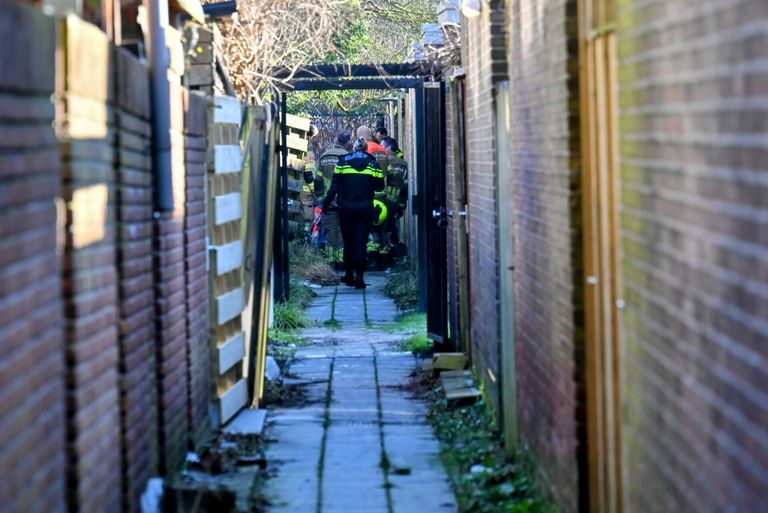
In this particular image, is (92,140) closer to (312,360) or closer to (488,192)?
(488,192)

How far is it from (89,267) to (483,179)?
15.0ft

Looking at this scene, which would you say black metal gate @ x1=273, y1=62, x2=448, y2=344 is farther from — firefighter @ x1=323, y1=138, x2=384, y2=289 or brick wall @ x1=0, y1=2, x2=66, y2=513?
brick wall @ x1=0, y1=2, x2=66, y2=513

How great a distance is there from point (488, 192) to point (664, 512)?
4666mm

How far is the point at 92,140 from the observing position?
464 centimetres

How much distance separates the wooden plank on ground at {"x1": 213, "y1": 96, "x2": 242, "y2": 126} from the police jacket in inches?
324

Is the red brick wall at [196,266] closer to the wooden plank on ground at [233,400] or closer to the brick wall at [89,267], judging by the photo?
the wooden plank on ground at [233,400]

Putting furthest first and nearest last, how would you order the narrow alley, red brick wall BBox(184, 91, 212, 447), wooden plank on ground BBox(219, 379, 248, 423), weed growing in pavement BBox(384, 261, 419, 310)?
weed growing in pavement BBox(384, 261, 419, 310) → wooden plank on ground BBox(219, 379, 248, 423) → red brick wall BBox(184, 91, 212, 447) → the narrow alley

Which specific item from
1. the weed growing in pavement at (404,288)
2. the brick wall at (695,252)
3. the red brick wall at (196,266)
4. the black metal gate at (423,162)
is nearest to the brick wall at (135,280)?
the red brick wall at (196,266)

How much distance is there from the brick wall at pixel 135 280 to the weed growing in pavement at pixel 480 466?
1.72 metres

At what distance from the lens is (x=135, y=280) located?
5559 mm

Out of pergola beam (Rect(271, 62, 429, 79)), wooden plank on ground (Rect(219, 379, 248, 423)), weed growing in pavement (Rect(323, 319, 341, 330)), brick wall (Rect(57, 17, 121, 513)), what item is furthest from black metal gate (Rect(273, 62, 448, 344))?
brick wall (Rect(57, 17, 121, 513))

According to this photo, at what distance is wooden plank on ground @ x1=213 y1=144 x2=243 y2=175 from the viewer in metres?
7.98

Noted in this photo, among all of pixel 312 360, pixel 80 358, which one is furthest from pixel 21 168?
pixel 312 360

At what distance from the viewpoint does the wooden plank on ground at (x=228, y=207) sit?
26.3ft
